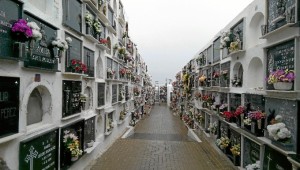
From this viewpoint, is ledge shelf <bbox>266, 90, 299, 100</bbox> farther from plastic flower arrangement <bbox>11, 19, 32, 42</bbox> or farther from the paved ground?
plastic flower arrangement <bbox>11, 19, 32, 42</bbox>

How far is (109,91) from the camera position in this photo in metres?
16.7

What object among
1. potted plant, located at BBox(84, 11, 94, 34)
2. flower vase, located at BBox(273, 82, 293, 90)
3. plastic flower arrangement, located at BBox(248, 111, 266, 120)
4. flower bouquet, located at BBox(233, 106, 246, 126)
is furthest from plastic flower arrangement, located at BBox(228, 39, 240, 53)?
potted plant, located at BBox(84, 11, 94, 34)

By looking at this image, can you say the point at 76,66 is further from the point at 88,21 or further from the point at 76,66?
the point at 88,21

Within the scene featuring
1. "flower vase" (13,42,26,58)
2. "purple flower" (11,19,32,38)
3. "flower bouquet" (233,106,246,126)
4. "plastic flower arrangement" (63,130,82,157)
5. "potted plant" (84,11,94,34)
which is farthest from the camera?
"potted plant" (84,11,94,34)

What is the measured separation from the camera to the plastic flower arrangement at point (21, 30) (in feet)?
17.7

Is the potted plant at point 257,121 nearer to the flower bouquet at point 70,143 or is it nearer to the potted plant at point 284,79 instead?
the potted plant at point 284,79

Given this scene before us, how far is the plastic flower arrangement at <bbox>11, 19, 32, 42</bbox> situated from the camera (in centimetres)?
539

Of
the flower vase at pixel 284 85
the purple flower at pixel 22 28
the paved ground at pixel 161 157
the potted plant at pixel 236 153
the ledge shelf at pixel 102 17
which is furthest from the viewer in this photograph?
the ledge shelf at pixel 102 17

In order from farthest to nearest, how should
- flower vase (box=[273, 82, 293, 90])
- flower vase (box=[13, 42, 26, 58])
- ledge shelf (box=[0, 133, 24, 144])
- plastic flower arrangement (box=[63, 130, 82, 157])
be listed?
plastic flower arrangement (box=[63, 130, 82, 157]) → flower vase (box=[273, 82, 293, 90]) → flower vase (box=[13, 42, 26, 58]) → ledge shelf (box=[0, 133, 24, 144])

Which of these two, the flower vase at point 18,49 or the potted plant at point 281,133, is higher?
the flower vase at point 18,49

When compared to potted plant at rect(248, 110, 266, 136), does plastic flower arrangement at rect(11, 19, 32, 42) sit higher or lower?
higher

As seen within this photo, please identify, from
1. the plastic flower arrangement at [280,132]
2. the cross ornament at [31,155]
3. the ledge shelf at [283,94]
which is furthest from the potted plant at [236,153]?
the cross ornament at [31,155]

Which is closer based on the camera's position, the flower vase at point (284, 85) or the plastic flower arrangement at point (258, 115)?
the flower vase at point (284, 85)

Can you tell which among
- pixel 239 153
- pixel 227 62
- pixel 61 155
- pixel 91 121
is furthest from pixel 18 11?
pixel 227 62
